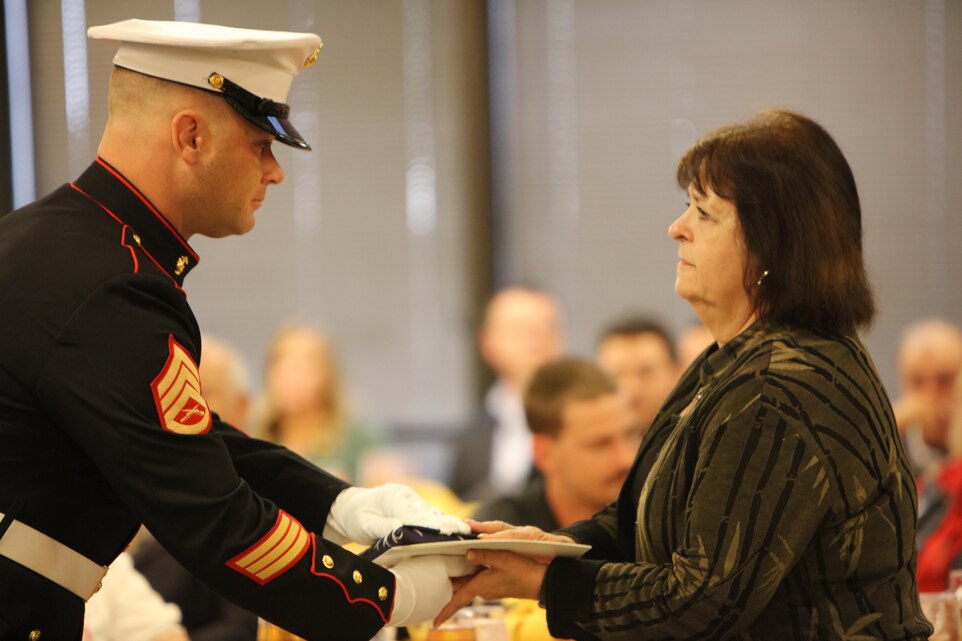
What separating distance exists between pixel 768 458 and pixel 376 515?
71cm

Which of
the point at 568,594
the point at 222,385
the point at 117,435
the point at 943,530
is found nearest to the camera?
the point at 117,435

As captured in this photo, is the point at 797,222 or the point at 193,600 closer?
Result: the point at 797,222

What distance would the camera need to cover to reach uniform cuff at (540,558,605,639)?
197cm

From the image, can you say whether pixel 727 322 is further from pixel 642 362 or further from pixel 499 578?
pixel 642 362

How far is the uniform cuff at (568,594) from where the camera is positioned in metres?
1.97

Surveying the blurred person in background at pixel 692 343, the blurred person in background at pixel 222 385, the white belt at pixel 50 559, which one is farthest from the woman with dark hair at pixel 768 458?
the blurred person in background at pixel 692 343

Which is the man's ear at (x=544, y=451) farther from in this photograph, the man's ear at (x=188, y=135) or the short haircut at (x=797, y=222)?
the man's ear at (x=188, y=135)

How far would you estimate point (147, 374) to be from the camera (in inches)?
65.8

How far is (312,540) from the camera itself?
185cm

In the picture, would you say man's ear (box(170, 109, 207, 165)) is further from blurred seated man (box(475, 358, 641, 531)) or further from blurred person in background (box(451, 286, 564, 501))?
blurred person in background (box(451, 286, 564, 501))

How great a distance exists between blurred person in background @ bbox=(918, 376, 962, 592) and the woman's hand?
67.6 inches

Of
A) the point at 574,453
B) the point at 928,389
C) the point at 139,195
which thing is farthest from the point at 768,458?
the point at 928,389

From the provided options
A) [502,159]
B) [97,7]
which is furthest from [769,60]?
[97,7]

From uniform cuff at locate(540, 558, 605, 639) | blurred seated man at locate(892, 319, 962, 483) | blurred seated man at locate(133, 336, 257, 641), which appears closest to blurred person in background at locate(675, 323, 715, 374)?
blurred seated man at locate(892, 319, 962, 483)
